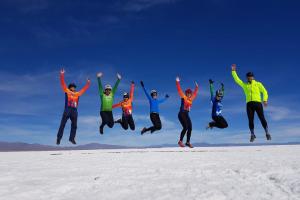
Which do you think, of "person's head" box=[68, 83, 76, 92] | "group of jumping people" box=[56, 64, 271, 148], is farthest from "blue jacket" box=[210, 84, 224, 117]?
"person's head" box=[68, 83, 76, 92]

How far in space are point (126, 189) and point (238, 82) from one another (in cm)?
1018

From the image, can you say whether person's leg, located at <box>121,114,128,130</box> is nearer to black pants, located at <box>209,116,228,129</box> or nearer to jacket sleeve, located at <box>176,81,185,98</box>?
jacket sleeve, located at <box>176,81,185,98</box>

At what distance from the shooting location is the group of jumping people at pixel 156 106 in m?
12.6

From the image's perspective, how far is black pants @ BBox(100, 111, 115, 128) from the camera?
15570 millimetres

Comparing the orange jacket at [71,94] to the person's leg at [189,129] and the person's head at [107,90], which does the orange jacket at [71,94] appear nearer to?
the person's head at [107,90]

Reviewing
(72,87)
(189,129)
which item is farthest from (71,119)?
(189,129)

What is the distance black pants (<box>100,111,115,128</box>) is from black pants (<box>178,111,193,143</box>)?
10.7 ft

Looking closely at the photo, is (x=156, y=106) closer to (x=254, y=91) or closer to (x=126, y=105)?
(x=126, y=105)

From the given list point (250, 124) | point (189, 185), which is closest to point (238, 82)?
point (250, 124)

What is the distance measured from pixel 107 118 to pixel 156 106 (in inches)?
86.1

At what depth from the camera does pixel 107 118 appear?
51.2 ft

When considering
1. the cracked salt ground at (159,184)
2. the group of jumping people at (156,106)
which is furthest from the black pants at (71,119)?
the cracked salt ground at (159,184)

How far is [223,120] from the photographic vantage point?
14.6 meters

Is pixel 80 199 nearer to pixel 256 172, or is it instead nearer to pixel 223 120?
pixel 256 172
